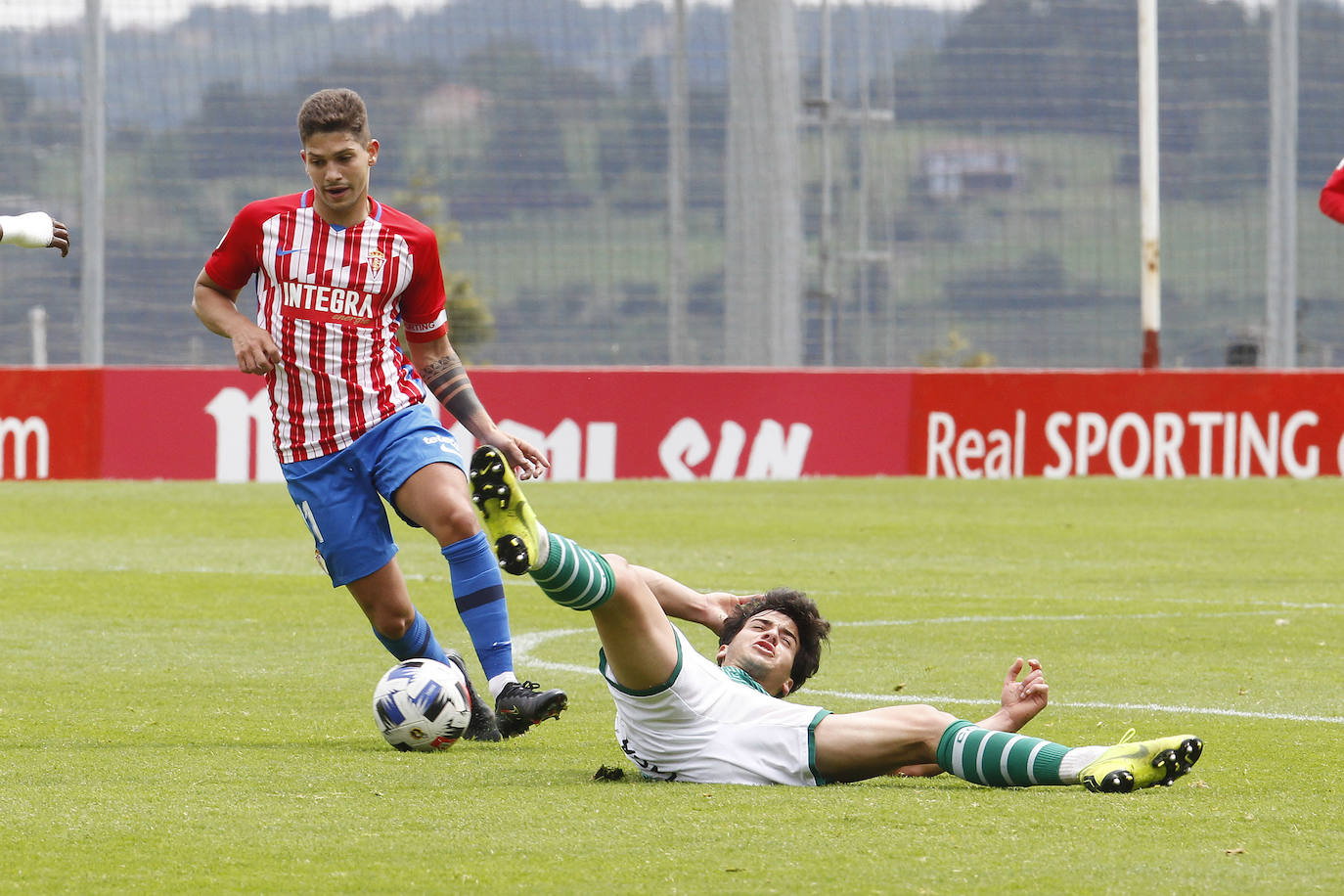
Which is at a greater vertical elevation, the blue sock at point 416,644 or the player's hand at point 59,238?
the player's hand at point 59,238

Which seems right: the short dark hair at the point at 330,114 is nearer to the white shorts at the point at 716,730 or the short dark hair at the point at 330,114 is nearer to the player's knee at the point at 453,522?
the player's knee at the point at 453,522

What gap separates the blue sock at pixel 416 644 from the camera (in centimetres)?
615

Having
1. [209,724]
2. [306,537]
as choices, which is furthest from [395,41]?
[209,724]

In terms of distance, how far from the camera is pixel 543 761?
5.50 m

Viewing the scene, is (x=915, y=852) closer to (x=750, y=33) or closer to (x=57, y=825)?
(x=57, y=825)

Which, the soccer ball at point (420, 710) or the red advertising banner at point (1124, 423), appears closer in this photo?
the soccer ball at point (420, 710)

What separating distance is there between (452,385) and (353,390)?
1.41 feet

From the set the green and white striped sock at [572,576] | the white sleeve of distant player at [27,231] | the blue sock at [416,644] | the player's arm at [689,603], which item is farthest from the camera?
the blue sock at [416,644]

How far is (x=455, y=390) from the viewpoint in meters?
6.40

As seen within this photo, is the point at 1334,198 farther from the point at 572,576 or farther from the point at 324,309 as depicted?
the point at 572,576

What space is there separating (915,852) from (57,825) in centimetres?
185

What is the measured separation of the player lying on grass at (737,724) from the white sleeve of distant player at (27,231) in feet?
6.28

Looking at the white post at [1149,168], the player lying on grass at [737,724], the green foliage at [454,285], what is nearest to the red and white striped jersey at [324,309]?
the player lying on grass at [737,724]

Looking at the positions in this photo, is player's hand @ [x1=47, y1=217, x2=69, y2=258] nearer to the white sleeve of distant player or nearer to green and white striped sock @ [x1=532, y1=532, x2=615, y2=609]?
the white sleeve of distant player
